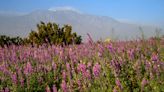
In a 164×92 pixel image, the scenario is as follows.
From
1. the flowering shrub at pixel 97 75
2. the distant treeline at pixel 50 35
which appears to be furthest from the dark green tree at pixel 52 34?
the flowering shrub at pixel 97 75

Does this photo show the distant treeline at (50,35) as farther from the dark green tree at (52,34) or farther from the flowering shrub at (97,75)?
the flowering shrub at (97,75)

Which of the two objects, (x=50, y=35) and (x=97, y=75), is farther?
(x=50, y=35)

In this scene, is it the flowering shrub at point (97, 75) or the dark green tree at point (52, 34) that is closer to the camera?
the flowering shrub at point (97, 75)

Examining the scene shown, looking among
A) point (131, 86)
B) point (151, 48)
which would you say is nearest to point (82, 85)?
point (131, 86)

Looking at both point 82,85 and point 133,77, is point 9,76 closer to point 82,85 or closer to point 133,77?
point 82,85

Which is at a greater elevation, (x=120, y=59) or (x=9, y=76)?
(x=120, y=59)

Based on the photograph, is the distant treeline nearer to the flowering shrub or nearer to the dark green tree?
the dark green tree

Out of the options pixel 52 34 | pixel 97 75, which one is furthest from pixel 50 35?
pixel 97 75

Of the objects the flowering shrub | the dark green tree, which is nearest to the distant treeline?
the dark green tree

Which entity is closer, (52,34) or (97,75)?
(97,75)

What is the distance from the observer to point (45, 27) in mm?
16906

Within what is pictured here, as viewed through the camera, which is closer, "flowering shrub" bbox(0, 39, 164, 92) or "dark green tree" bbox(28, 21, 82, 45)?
"flowering shrub" bbox(0, 39, 164, 92)

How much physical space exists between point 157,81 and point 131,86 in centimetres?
56

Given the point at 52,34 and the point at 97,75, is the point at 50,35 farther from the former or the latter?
the point at 97,75
